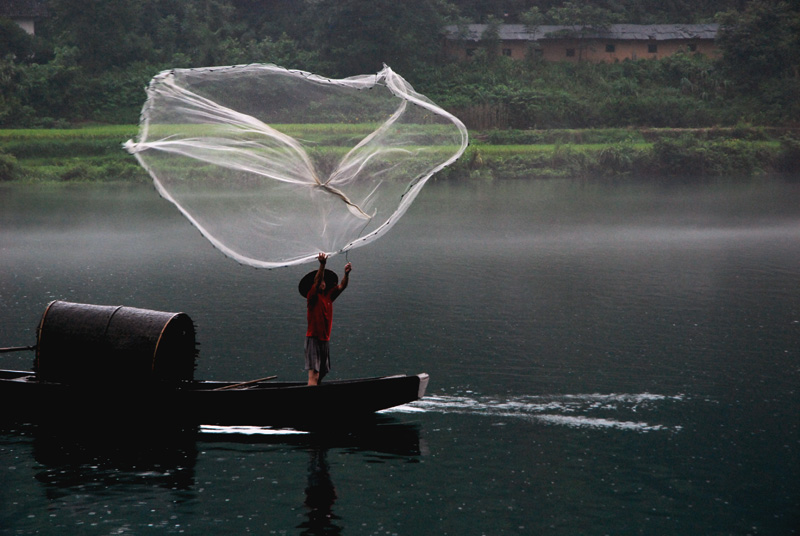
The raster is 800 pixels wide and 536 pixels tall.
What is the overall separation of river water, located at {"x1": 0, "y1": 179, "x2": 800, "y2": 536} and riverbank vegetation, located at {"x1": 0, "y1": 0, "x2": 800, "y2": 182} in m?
25.3

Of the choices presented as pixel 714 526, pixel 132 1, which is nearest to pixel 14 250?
pixel 714 526

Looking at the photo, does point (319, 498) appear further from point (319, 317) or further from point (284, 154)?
point (284, 154)

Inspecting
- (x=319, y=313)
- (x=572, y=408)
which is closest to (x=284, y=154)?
(x=319, y=313)

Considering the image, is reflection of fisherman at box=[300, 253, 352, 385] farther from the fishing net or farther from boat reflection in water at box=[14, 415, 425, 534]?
the fishing net

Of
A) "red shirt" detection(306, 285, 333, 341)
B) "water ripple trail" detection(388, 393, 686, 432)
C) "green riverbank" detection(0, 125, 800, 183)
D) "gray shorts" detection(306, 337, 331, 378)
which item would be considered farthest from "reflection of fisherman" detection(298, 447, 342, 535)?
"green riverbank" detection(0, 125, 800, 183)

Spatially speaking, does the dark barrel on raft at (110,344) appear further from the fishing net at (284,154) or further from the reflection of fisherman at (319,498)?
the reflection of fisherman at (319,498)

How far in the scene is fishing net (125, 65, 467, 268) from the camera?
11.9 meters

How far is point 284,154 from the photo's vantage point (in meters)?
12.5

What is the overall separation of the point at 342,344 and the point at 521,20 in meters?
61.3

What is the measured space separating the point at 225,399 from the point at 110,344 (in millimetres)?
1736

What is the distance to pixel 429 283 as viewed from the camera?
25.8m

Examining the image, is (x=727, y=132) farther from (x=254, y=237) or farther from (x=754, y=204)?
(x=254, y=237)

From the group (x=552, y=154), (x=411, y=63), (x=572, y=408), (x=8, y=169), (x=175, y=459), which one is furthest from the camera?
(x=411, y=63)

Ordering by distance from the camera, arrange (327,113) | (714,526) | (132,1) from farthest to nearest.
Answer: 1. (132,1)
2. (327,113)
3. (714,526)
